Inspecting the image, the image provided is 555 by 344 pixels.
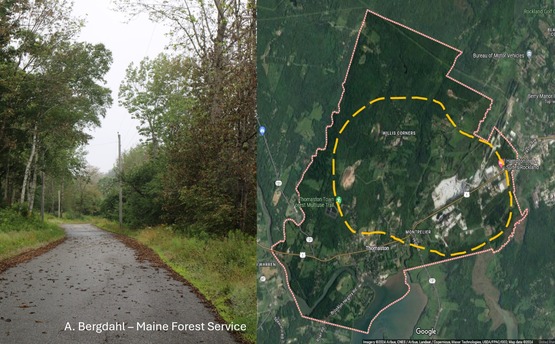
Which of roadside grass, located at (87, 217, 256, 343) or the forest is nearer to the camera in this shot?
roadside grass, located at (87, 217, 256, 343)

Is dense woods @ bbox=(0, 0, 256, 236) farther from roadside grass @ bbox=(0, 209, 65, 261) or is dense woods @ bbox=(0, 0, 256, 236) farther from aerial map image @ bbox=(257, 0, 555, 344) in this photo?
aerial map image @ bbox=(257, 0, 555, 344)

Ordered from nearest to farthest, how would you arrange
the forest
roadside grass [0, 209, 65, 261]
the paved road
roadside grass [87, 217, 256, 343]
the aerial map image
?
1. the aerial map image
2. the paved road
3. roadside grass [87, 217, 256, 343]
4. the forest
5. roadside grass [0, 209, 65, 261]

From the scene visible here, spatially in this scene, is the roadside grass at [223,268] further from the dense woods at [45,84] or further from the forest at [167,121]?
the dense woods at [45,84]

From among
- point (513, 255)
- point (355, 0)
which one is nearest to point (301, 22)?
point (355, 0)

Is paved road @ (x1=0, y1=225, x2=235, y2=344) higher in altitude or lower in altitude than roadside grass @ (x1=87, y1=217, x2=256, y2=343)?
lower

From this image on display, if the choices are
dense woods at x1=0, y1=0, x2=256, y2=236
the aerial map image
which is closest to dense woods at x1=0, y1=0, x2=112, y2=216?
dense woods at x1=0, y1=0, x2=256, y2=236

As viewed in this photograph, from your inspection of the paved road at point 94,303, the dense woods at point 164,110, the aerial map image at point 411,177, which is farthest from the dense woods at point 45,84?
the aerial map image at point 411,177

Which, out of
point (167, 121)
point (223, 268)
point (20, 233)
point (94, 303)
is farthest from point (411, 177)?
point (20, 233)
